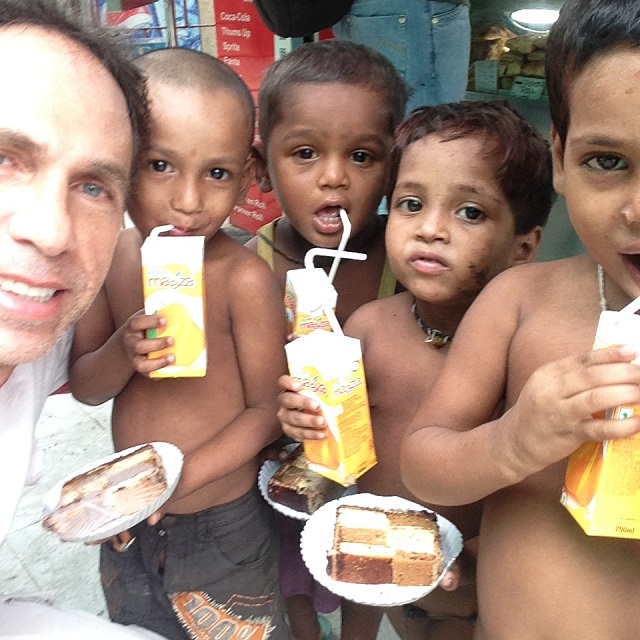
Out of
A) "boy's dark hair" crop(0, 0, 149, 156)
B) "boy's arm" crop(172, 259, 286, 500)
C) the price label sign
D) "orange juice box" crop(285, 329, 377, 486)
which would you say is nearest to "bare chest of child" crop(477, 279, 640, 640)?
"orange juice box" crop(285, 329, 377, 486)

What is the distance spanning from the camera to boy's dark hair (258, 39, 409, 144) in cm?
134

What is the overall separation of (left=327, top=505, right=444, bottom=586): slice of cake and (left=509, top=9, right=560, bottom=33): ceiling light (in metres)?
2.17

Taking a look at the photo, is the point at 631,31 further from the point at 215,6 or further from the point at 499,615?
the point at 215,6

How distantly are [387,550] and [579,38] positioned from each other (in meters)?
0.81

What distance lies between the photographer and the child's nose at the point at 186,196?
1130 mm

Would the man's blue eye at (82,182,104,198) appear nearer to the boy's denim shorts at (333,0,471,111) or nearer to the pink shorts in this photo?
the pink shorts

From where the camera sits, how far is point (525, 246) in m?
1.18

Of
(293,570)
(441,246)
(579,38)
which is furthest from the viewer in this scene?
(293,570)

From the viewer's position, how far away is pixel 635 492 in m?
0.66

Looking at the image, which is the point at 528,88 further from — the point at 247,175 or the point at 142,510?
the point at 142,510

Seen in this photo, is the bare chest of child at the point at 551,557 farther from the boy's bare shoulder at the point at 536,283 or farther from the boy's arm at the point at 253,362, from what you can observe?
the boy's arm at the point at 253,362

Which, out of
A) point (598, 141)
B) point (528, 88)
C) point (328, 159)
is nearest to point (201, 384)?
point (328, 159)

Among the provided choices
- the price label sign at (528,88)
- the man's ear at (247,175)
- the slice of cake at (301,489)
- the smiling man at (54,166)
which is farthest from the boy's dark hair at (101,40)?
the price label sign at (528,88)

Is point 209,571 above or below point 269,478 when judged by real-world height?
below
